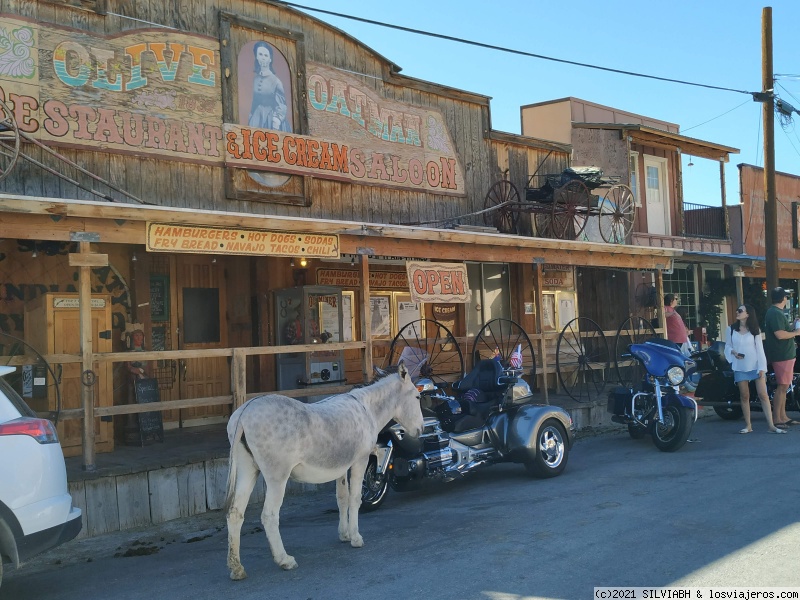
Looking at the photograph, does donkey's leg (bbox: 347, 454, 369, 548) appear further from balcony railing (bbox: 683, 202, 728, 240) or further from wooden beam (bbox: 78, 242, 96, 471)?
balcony railing (bbox: 683, 202, 728, 240)

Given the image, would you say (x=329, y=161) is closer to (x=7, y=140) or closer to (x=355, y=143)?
(x=355, y=143)

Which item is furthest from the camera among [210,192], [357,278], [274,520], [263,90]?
[357,278]

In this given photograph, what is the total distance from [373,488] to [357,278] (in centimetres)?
691

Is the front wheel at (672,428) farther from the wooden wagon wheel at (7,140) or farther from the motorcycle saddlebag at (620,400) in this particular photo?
the wooden wagon wheel at (7,140)

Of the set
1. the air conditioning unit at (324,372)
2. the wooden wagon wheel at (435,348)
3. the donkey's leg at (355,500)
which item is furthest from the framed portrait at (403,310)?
the donkey's leg at (355,500)

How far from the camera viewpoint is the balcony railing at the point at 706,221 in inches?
901

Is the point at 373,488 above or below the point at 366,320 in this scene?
below

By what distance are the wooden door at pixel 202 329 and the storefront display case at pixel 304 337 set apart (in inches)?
36.5

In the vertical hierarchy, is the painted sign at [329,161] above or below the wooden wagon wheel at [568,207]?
above

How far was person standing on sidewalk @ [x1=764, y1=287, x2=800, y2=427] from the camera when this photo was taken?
1197cm

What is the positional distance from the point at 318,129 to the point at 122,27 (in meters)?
3.29

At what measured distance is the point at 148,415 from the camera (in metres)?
10.9

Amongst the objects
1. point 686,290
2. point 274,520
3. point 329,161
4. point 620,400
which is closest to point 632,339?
point 620,400

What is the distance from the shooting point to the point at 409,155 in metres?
14.1
